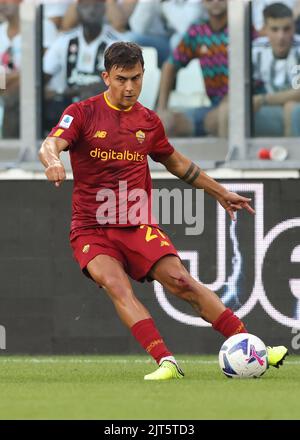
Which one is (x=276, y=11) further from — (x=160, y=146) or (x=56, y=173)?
(x=56, y=173)

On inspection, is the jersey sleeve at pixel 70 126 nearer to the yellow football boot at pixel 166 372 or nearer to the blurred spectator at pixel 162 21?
the yellow football boot at pixel 166 372

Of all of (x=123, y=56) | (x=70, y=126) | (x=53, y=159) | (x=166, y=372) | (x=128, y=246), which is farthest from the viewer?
(x=128, y=246)

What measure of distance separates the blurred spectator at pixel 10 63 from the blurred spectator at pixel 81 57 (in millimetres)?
390

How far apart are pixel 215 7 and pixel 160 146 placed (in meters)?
5.89

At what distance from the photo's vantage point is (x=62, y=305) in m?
12.6

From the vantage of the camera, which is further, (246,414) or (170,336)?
(170,336)

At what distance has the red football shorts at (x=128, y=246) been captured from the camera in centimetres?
946

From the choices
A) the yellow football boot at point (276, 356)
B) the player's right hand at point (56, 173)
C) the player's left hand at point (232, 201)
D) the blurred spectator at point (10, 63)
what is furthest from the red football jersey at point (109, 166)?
the blurred spectator at point (10, 63)

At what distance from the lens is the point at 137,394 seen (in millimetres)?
7969

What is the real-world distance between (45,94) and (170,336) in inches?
184

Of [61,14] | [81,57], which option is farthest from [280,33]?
[61,14]

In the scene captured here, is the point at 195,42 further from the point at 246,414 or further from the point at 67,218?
the point at 246,414
